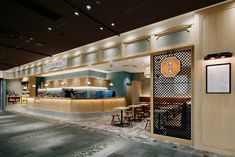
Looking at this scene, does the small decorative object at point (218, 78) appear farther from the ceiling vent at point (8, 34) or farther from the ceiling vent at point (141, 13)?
the ceiling vent at point (8, 34)

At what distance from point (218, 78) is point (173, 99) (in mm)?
1326

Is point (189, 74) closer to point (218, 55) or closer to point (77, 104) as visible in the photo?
point (218, 55)

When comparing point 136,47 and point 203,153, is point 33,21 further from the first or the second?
point 203,153

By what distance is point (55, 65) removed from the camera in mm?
9102

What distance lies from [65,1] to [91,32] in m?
1.82

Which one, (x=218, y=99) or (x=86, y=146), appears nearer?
(x=218, y=99)

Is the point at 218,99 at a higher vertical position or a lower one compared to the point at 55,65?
Result: lower

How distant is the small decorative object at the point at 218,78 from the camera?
12.1 ft

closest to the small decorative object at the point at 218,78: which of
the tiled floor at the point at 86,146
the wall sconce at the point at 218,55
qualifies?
the wall sconce at the point at 218,55

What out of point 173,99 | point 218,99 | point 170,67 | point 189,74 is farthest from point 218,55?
point 173,99

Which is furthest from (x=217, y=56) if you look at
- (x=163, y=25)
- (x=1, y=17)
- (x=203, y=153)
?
(x=1, y=17)

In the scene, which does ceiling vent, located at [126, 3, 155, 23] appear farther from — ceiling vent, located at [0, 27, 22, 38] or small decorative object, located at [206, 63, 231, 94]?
ceiling vent, located at [0, 27, 22, 38]

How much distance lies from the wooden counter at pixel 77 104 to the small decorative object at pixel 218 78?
5973 millimetres

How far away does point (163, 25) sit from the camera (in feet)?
15.6
